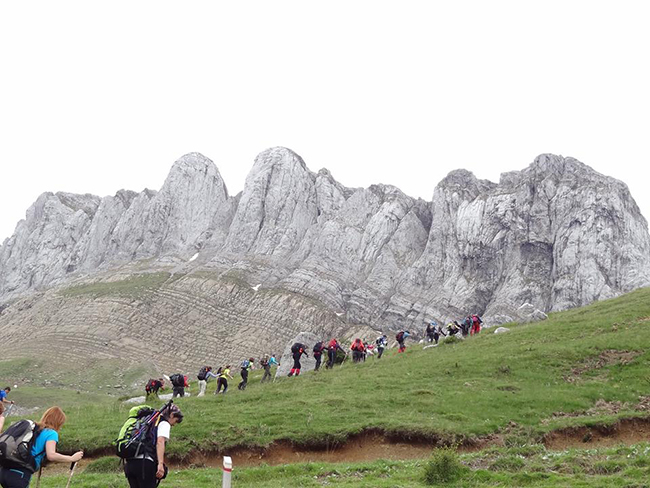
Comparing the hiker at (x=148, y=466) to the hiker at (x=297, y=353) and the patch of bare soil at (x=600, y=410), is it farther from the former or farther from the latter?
the hiker at (x=297, y=353)

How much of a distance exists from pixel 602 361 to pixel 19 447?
33.4 m

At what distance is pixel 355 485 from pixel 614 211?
5766 inches

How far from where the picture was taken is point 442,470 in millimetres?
16906

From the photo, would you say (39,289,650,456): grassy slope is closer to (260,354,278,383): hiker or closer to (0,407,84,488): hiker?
(260,354,278,383): hiker

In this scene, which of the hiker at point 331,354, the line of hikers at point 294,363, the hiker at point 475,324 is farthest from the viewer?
the hiker at point 475,324

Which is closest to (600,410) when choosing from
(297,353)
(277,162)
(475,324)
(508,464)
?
(508,464)

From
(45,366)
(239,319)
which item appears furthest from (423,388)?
(239,319)

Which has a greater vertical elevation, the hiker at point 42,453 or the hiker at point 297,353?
the hiker at point 297,353

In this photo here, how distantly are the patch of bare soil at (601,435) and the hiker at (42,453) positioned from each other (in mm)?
20741

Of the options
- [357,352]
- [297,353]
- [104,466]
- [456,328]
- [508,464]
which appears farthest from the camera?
[456,328]

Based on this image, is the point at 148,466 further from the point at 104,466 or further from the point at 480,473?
the point at 104,466

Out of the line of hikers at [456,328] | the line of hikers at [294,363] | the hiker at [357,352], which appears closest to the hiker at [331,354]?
the line of hikers at [294,363]

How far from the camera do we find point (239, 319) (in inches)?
5679

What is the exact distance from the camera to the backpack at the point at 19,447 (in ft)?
33.7
